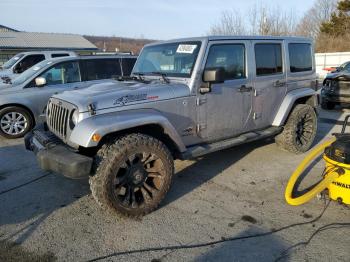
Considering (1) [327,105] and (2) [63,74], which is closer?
(2) [63,74]

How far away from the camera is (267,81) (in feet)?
17.9

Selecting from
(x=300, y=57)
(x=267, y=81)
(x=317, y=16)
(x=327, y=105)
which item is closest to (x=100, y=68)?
(x=267, y=81)

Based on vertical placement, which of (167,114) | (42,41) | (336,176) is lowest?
(336,176)

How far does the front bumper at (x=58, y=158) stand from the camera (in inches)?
136

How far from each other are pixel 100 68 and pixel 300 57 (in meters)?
4.74

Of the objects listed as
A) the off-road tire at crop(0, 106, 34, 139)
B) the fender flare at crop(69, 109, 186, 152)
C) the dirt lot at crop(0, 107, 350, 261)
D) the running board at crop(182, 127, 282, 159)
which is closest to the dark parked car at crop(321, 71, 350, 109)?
the running board at crop(182, 127, 282, 159)

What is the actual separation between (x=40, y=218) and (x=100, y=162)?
109 centimetres

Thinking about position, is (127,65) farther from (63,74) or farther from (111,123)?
(111,123)

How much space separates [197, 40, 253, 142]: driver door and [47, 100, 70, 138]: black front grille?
1.70 meters

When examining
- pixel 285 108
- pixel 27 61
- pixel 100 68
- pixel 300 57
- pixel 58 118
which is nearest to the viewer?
pixel 58 118

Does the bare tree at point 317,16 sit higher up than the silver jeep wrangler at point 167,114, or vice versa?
the bare tree at point 317,16

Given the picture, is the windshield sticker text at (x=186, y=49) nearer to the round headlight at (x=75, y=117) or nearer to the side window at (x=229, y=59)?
the side window at (x=229, y=59)

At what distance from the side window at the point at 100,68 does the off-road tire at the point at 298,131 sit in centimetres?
415

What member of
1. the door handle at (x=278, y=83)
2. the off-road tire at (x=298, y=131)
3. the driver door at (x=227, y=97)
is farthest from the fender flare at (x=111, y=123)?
the off-road tire at (x=298, y=131)
